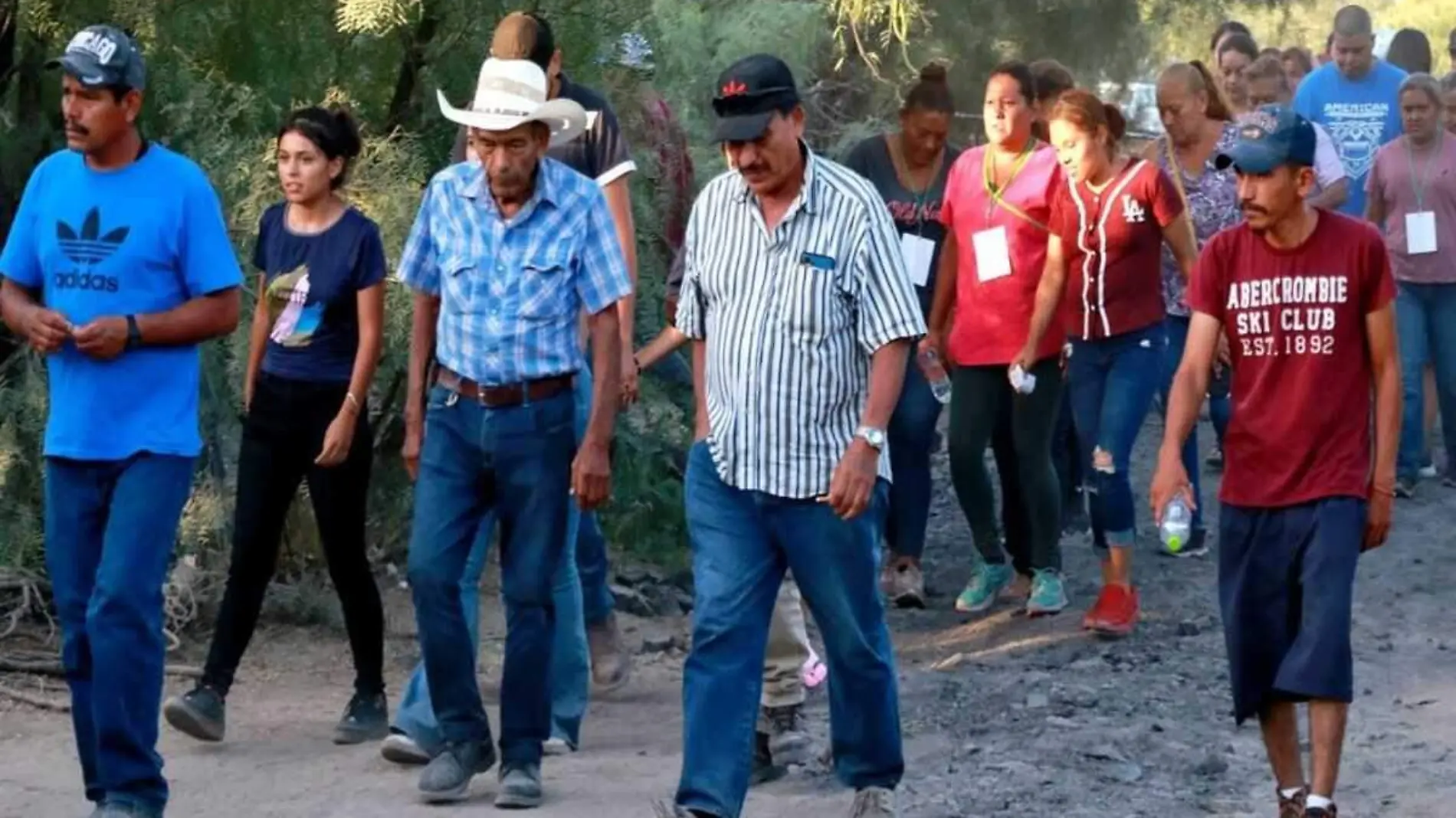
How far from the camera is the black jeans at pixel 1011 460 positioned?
10.1 m

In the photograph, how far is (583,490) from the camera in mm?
6883

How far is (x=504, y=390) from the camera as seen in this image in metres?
6.99

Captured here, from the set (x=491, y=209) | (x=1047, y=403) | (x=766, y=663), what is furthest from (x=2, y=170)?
(x=1047, y=403)

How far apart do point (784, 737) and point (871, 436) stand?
161 cm

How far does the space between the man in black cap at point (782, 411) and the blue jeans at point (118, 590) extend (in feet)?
4.40

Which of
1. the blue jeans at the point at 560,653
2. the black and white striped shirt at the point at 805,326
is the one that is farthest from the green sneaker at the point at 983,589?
the black and white striped shirt at the point at 805,326

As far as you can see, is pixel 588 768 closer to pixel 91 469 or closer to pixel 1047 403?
pixel 91 469

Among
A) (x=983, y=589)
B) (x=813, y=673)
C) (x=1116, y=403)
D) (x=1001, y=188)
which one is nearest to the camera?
(x=813, y=673)

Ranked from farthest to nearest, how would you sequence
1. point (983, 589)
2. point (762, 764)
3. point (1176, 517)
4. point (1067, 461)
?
point (1067, 461)
point (983, 589)
point (762, 764)
point (1176, 517)

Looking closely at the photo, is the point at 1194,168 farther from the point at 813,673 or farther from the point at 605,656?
the point at 605,656

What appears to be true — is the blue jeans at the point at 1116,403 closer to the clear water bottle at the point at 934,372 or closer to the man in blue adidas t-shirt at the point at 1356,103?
the clear water bottle at the point at 934,372

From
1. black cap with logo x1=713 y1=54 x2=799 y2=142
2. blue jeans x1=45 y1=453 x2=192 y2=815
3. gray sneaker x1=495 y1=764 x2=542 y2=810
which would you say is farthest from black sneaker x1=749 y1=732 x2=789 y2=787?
black cap with logo x1=713 y1=54 x2=799 y2=142

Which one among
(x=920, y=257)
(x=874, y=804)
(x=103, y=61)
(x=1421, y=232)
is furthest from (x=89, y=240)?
(x=1421, y=232)

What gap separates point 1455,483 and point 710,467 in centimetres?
802
